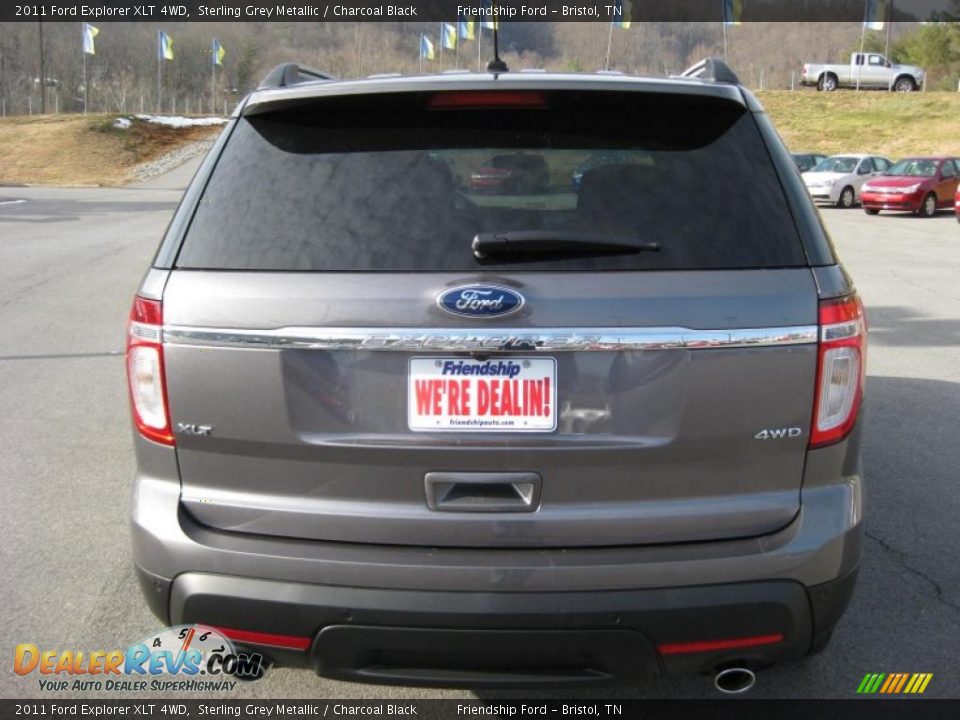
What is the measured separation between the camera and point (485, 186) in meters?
2.57

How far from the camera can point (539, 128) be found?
8.44 ft

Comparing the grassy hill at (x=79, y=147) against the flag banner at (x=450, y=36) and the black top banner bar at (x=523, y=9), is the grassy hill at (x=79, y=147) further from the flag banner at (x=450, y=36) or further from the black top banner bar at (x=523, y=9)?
the flag banner at (x=450, y=36)

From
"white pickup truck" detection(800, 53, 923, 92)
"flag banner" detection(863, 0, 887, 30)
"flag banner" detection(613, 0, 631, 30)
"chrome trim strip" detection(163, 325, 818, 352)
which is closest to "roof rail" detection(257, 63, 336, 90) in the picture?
"chrome trim strip" detection(163, 325, 818, 352)

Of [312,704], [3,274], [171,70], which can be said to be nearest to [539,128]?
[312,704]

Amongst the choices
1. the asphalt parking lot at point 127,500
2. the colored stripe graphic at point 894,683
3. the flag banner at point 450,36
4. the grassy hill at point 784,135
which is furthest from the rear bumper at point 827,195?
the flag banner at point 450,36

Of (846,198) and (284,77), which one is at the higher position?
(284,77)

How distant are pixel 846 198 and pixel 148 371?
31124 mm

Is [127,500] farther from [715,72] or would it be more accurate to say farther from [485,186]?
[715,72]

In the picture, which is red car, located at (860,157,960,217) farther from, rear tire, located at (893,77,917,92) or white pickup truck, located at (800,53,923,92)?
rear tire, located at (893,77,917,92)

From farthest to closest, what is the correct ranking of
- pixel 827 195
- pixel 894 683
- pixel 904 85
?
pixel 904 85, pixel 827 195, pixel 894 683

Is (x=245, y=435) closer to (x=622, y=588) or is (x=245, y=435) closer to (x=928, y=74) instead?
(x=622, y=588)

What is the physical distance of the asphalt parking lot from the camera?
3.21 meters

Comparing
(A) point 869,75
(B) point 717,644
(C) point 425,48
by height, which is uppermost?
(C) point 425,48

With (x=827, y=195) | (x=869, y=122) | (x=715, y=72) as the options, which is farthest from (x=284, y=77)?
(x=869, y=122)
